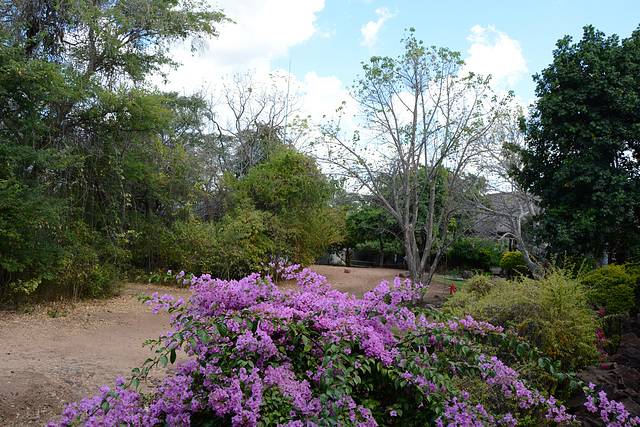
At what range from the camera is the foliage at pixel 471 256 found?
20125 mm

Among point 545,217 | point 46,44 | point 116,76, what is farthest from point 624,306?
point 46,44

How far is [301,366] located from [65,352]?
14.9 feet

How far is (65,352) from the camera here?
533cm

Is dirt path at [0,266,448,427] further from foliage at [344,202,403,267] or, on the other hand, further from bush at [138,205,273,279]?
foliage at [344,202,403,267]

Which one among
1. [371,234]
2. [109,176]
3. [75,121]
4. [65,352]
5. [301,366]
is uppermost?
[75,121]

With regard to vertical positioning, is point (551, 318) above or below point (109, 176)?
below

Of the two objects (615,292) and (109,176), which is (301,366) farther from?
(109,176)

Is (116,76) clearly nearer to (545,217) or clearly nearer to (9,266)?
(9,266)

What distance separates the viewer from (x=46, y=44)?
837 cm

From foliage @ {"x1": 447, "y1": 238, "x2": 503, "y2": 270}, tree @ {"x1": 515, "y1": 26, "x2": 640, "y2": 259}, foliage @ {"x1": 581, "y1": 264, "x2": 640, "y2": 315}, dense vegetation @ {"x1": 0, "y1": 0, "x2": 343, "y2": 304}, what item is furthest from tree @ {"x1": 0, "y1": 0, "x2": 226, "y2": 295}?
foliage @ {"x1": 447, "y1": 238, "x2": 503, "y2": 270}

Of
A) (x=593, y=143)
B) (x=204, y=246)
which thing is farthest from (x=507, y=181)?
(x=204, y=246)

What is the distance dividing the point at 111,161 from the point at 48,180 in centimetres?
123

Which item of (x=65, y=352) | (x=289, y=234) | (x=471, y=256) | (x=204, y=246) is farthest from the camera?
(x=471, y=256)

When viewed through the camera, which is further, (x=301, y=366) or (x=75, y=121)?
(x=75, y=121)
